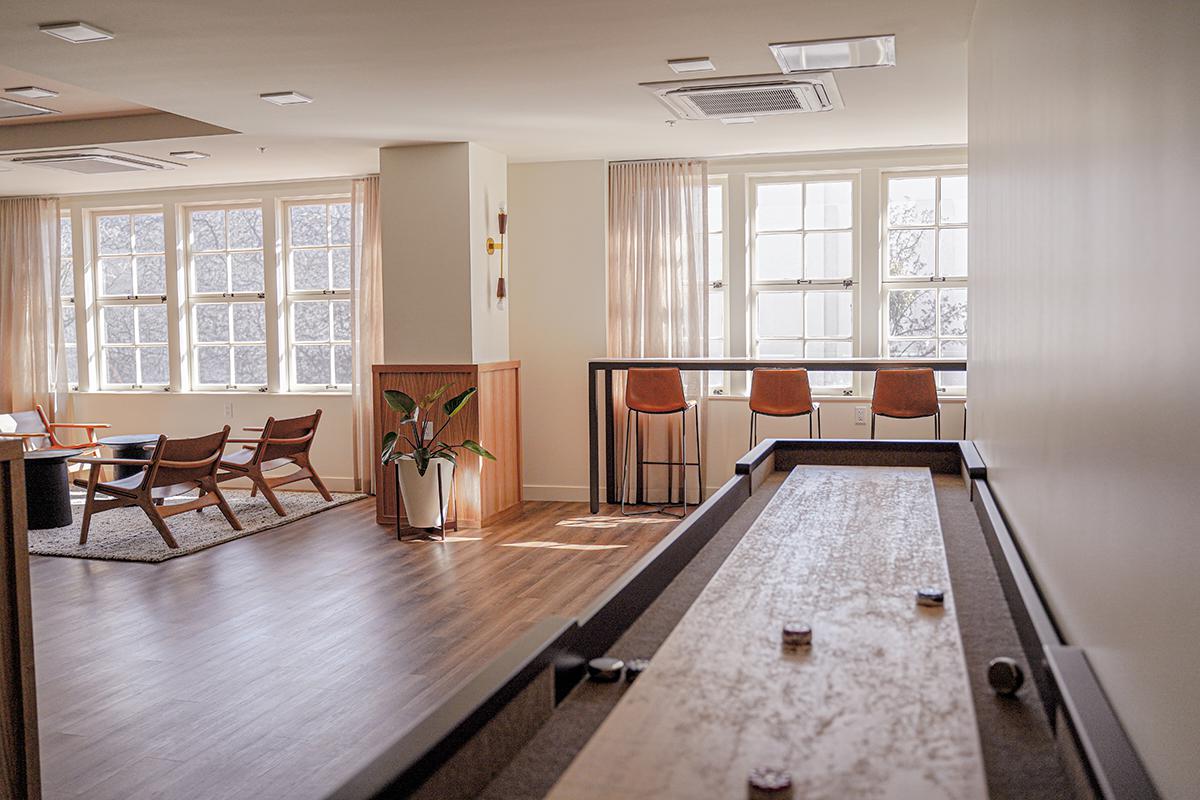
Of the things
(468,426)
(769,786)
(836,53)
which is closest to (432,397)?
(468,426)

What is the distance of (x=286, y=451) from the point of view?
7.41 m

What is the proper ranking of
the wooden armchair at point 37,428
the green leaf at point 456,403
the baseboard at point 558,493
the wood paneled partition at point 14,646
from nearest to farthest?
the wood paneled partition at point 14,646
the green leaf at point 456,403
the baseboard at point 558,493
the wooden armchair at point 37,428

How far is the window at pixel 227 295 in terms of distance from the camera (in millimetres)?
8875

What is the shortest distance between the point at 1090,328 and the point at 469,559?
4.75 m

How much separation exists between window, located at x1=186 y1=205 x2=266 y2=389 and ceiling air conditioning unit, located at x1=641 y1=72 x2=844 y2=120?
4.58 m

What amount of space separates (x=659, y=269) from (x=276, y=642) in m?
4.17

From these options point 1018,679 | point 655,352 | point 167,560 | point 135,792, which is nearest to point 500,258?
point 655,352

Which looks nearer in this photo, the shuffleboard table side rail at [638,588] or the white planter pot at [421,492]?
the shuffleboard table side rail at [638,588]

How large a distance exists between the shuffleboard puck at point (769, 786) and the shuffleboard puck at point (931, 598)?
756 millimetres

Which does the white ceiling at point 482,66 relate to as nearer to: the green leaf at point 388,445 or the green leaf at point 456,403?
the green leaf at point 456,403

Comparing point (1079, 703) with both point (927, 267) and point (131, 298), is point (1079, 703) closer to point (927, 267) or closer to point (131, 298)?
point (927, 267)

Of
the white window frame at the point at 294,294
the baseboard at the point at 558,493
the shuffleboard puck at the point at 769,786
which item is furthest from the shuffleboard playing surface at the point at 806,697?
the white window frame at the point at 294,294

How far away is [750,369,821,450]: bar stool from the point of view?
21.9 feet

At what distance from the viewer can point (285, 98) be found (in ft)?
17.7
